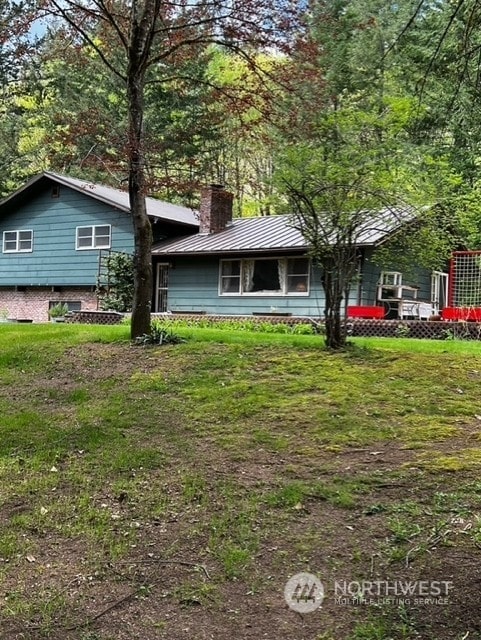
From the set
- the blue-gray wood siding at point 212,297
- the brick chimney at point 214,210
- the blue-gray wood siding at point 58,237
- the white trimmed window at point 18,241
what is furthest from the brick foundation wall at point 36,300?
the brick chimney at point 214,210

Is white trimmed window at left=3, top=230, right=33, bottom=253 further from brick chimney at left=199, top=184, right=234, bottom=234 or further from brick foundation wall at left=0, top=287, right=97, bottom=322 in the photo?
brick chimney at left=199, top=184, right=234, bottom=234

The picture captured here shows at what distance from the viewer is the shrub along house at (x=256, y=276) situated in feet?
50.9

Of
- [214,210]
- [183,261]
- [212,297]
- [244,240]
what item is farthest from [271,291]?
[214,210]

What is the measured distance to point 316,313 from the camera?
15758mm

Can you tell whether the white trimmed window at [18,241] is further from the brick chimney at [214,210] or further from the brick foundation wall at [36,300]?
the brick chimney at [214,210]

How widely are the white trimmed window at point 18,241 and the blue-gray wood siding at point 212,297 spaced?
259 inches

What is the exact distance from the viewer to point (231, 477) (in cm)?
408

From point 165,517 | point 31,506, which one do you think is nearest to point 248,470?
point 165,517

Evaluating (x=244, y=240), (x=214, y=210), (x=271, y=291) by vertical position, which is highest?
(x=214, y=210)

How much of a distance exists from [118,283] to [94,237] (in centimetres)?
290

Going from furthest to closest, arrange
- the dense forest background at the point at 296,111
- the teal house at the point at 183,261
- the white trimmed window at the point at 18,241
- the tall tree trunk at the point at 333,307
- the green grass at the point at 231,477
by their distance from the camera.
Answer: the white trimmed window at the point at 18,241 < the teal house at the point at 183,261 < the dense forest background at the point at 296,111 < the tall tree trunk at the point at 333,307 < the green grass at the point at 231,477

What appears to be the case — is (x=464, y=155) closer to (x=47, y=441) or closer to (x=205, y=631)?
(x=47, y=441)

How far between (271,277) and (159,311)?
4.64 metres

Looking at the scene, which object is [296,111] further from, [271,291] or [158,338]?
[271,291]
